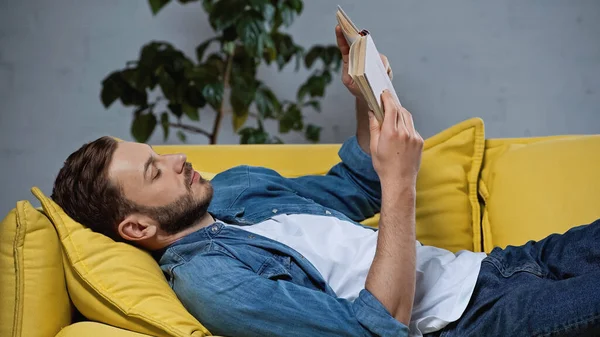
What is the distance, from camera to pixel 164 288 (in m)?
1.20

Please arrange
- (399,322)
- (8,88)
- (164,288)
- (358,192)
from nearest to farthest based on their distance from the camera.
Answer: (399,322)
(164,288)
(358,192)
(8,88)

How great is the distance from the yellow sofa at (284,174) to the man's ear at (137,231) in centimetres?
4

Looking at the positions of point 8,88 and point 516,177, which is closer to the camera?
point 516,177

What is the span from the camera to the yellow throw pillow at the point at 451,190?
1638mm

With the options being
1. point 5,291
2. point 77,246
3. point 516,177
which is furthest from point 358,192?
point 5,291

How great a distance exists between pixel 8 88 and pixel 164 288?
2.12 metres

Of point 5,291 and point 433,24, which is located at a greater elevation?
point 433,24

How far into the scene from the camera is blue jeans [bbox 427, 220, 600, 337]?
107 centimetres

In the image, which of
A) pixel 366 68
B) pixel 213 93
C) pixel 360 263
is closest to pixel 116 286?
pixel 360 263

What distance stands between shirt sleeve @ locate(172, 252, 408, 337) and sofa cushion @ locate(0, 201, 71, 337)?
0.76 ft

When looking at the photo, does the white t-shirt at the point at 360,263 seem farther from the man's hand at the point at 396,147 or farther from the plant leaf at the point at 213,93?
the plant leaf at the point at 213,93

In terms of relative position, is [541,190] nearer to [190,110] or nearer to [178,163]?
[178,163]

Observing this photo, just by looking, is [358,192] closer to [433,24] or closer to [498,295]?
[498,295]

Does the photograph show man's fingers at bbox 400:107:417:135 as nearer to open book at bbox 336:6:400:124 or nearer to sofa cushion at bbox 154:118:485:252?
Result: open book at bbox 336:6:400:124
